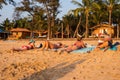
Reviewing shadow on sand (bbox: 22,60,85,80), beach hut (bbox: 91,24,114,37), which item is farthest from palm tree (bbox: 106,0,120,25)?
shadow on sand (bbox: 22,60,85,80)

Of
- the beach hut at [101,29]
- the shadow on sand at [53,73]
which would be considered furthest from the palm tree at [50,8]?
the shadow on sand at [53,73]

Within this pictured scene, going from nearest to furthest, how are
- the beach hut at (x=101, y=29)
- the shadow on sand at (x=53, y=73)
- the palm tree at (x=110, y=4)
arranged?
1. the shadow on sand at (x=53, y=73)
2. the palm tree at (x=110, y=4)
3. the beach hut at (x=101, y=29)

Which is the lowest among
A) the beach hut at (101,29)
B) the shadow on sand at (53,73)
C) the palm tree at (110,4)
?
the shadow on sand at (53,73)

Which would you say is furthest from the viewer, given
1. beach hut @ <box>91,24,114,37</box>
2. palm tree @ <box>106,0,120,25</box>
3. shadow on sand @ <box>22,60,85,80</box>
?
beach hut @ <box>91,24,114,37</box>

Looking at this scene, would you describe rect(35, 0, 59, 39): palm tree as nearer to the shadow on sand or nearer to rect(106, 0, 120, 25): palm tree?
rect(106, 0, 120, 25): palm tree

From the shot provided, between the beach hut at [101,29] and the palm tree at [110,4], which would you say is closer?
the palm tree at [110,4]

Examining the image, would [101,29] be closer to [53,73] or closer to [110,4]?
[110,4]

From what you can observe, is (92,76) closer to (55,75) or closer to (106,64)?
(55,75)

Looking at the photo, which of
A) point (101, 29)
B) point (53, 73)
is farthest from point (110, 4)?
point (53, 73)

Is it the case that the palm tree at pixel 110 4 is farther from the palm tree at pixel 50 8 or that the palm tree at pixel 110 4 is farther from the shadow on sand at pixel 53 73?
the shadow on sand at pixel 53 73

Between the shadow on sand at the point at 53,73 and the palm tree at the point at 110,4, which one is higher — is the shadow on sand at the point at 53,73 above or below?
below

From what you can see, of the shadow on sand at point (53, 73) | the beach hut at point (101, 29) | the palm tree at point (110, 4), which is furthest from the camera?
the beach hut at point (101, 29)

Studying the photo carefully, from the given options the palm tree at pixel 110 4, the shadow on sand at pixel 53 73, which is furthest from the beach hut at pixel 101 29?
the shadow on sand at pixel 53 73

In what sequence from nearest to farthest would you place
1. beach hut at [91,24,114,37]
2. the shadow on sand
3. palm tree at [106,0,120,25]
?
the shadow on sand → palm tree at [106,0,120,25] → beach hut at [91,24,114,37]
